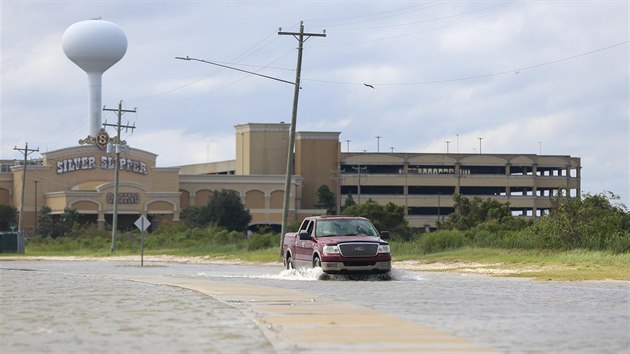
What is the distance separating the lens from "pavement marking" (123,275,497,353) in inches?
511

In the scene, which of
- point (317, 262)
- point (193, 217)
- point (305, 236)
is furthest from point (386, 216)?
point (317, 262)

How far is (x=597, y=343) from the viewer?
13461mm

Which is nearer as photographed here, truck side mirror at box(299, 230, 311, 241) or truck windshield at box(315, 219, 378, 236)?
truck windshield at box(315, 219, 378, 236)

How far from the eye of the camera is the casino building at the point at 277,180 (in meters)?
126

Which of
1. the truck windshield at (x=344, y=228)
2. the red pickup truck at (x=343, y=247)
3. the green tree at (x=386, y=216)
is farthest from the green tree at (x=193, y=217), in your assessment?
the truck windshield at (x=344, y=228)

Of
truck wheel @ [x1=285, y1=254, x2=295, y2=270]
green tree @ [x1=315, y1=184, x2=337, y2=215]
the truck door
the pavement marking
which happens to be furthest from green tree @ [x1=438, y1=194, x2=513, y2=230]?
the pavement marking

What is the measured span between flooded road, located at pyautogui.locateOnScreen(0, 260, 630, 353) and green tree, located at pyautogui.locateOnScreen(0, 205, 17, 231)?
97.8 metres

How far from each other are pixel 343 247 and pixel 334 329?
1456cm

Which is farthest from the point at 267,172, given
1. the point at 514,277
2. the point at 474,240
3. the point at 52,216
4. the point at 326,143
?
the point at 514,277

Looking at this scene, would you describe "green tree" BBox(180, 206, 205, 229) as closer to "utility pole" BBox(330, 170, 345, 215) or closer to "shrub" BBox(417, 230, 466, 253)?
"utility pole" BBox(330, 170, 345, 215)

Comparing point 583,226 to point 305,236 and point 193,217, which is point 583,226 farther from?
point 193,217

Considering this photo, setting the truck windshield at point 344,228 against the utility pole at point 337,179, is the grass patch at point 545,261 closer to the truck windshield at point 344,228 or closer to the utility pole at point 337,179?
the truck windshield at point 344,228

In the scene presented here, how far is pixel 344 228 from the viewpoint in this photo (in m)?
30.9

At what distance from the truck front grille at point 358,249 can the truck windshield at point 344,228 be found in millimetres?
1022
